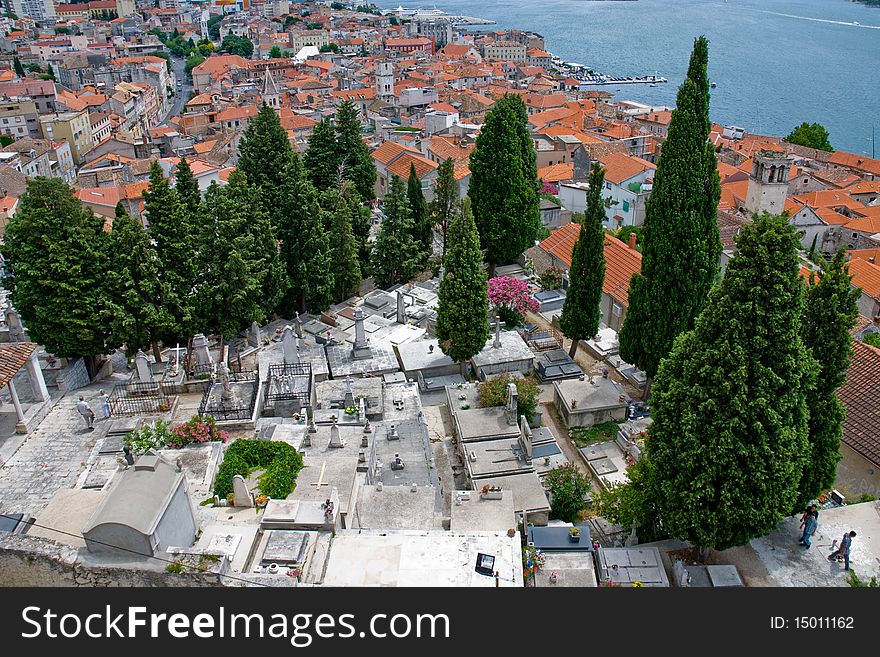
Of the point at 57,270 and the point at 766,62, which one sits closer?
the point at 57,270

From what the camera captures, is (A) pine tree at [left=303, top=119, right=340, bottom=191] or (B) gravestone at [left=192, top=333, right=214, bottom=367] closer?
(B) gravestone at [left=192, top=333, right=214, bottom=367]

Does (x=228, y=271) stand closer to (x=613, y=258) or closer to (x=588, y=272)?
(x=588, y=272)

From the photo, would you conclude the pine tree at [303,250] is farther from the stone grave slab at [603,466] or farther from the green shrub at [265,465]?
the stone grave slab at [603,466]

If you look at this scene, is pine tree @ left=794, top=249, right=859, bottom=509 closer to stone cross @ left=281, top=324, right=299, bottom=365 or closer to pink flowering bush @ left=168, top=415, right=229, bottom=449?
pink flowering bush @ left=168, top=415, right=229, bottom=449

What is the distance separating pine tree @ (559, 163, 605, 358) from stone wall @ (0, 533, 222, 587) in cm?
1638

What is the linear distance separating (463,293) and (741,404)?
11.8m

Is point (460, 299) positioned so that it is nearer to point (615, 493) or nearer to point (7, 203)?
point (615, 493)

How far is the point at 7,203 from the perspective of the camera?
43.7m

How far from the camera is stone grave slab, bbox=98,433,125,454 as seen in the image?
17.2m

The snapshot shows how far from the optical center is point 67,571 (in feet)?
35.9

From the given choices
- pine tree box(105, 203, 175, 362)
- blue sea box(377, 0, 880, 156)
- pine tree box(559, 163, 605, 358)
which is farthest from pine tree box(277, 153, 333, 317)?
blue sea box(377, 0, 880, 156)

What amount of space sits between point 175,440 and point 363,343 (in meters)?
9.10

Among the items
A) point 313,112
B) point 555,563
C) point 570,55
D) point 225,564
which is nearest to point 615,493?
point 555,563

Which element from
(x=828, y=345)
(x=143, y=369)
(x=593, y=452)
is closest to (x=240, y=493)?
(x=143, y=369)
